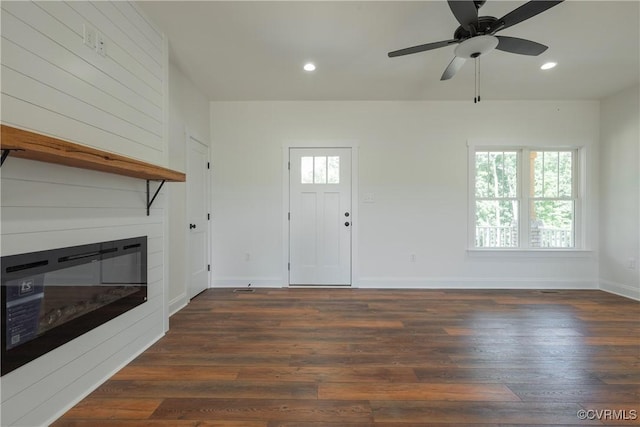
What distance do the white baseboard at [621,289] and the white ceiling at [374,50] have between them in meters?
2.53

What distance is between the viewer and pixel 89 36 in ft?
5.48

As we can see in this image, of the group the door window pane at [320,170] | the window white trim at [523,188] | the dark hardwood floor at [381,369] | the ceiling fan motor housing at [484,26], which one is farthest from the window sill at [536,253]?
the ceiling fan motor housing at [484,26]

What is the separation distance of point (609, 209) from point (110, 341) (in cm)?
577

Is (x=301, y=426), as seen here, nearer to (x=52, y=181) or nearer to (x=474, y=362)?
(x=474, y=362)

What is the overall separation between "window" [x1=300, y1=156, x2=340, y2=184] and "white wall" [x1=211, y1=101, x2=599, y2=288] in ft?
0.96

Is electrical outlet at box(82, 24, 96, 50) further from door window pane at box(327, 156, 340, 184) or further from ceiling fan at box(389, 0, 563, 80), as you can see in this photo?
door window pane at box(327, 156, 340, 184)

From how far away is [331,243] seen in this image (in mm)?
3943

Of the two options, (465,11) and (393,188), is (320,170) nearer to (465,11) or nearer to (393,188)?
(393,188)

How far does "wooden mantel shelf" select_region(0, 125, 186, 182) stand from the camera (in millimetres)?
1031

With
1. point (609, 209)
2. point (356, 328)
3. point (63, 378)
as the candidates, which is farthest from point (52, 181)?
point (609, 209)

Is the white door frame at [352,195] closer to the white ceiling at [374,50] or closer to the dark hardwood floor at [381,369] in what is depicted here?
the white ceiling at [374,50]

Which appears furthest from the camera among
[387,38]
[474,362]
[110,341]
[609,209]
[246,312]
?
[609,209]

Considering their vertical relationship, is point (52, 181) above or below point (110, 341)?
above

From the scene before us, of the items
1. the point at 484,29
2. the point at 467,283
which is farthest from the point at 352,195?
the point at 484,29
